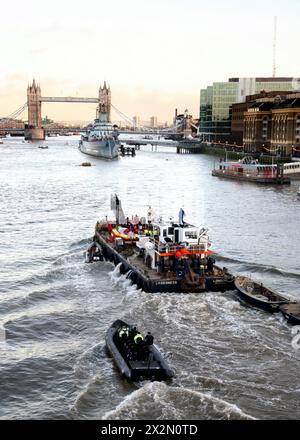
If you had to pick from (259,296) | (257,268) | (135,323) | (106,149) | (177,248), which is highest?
(106,149)

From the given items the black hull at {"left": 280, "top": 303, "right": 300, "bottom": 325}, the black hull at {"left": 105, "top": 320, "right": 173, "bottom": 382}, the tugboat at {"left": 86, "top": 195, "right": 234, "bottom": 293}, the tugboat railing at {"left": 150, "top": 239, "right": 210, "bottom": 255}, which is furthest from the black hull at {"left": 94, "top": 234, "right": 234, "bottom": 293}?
the black hull at {"left": 105, "top": 320, "right": 173, "bottom": 382}

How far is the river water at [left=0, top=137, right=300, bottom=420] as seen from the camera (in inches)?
951

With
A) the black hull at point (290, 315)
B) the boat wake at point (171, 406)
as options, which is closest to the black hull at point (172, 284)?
the black hull at point (290, 315)

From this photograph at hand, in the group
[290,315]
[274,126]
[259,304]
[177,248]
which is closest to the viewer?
[290,315]

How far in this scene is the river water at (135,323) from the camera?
79.3 ft

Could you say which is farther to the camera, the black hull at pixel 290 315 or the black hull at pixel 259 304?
the black hull at pixel 259 304

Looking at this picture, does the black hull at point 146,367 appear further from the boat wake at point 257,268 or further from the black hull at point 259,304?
the boat wake at point 257,268

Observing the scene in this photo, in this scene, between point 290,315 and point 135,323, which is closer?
point 290,315

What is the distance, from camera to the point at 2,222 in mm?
65125

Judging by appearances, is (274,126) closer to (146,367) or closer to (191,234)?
(191,234)

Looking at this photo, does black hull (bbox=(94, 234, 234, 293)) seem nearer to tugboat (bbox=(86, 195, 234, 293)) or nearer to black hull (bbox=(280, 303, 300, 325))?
tugboat (bbox=(86, 195, 234, 293))

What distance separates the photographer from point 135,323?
32.6m

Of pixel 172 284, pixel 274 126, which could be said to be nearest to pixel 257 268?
pixel 172 284
